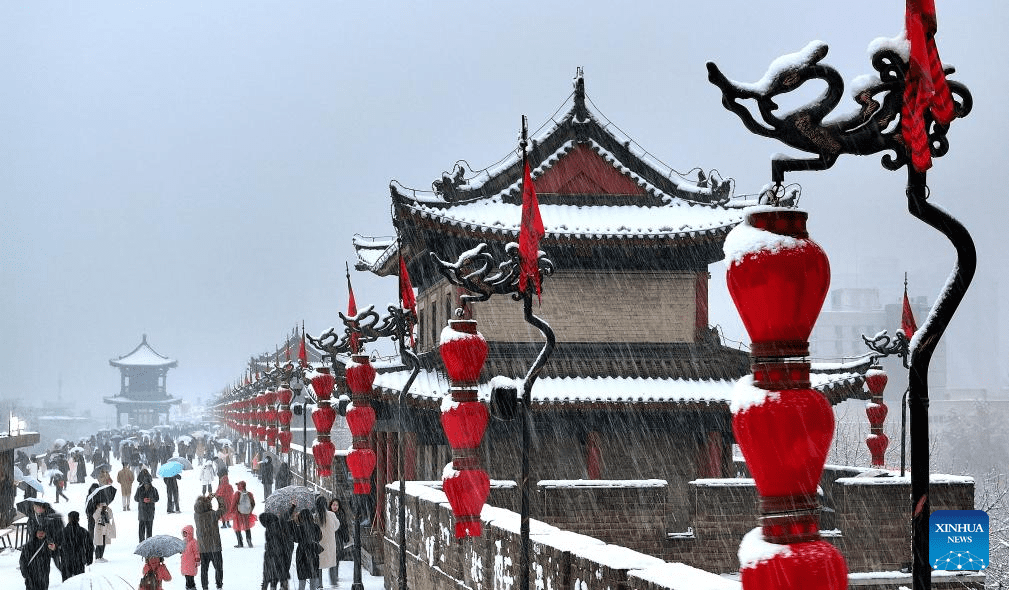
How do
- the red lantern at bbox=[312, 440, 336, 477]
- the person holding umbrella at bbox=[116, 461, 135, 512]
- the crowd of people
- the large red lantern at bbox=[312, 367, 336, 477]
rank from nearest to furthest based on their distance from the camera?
the crowd of people → the large red lantern at bbox=[312, 367, 336, 477] → the red lantern at bbox=[312, 440, 336, 477] → the person holding umbrella at bbox=[116, 461, 135, 512]

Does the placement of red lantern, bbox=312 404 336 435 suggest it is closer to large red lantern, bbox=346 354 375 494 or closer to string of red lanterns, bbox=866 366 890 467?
large red lantern, bbox=346 354 375 494

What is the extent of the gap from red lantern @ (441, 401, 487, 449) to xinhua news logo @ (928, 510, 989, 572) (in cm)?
859

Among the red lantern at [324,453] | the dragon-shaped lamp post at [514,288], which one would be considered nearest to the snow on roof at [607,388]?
the red lantern at [324,453]

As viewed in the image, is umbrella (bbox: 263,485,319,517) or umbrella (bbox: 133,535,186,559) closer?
umbrella (bbox: 133,535,186,559)

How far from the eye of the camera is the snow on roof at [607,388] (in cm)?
2422

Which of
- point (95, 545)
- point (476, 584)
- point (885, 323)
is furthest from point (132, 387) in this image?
point (476, 584)

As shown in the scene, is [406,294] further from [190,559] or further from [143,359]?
[143,359]

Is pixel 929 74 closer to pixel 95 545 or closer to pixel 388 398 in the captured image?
pixel 388 398

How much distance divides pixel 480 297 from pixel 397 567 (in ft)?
28.7

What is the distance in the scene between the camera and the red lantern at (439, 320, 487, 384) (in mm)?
11148

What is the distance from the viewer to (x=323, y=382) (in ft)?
72.5

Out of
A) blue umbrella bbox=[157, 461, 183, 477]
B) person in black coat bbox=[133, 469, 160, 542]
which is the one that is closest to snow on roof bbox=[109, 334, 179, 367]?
blue umbrella bbox=[157, 461, 183, 477]

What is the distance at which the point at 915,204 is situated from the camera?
14.0 feet

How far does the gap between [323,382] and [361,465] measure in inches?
187
